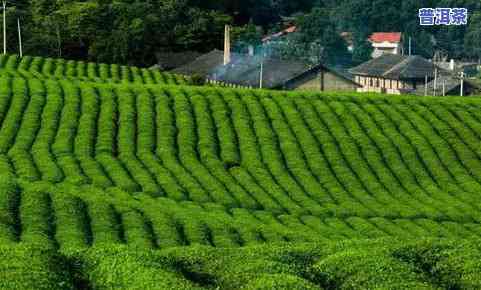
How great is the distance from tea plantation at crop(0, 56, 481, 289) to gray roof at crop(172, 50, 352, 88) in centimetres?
2311

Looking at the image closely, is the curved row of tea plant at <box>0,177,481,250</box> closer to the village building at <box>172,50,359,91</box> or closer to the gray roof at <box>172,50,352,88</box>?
the village building at <box>172,50,359,91</box>

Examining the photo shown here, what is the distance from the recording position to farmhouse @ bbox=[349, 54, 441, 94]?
129m

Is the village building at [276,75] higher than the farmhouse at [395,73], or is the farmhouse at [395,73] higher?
the village building at [276,75]

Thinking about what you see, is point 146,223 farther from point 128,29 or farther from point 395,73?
point 395,73

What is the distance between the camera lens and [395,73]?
131 meters

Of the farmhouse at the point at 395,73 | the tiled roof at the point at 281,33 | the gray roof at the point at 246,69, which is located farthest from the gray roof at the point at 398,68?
the tiled roof at the point at 281,33

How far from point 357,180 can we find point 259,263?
34987 mm

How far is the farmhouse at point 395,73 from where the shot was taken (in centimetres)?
12862

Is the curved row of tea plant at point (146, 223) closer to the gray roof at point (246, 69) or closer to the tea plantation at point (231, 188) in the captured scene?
the tea plantation at point (231, 188)

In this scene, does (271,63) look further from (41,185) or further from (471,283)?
(471,283)

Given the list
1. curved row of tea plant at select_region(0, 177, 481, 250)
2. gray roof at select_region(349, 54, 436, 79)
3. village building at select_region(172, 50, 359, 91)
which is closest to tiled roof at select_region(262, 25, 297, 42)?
gray roof at select_region(349, 54, 436, 79)

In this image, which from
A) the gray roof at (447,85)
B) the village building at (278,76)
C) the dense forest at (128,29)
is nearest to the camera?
the village building at (278,76)

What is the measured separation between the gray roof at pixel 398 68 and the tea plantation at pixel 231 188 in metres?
50.9

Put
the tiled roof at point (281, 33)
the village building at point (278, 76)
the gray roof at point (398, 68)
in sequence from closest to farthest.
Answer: the village building at point (278, 76), the gray roof at point (398, 68), the tiled roof at point (281, 33)
